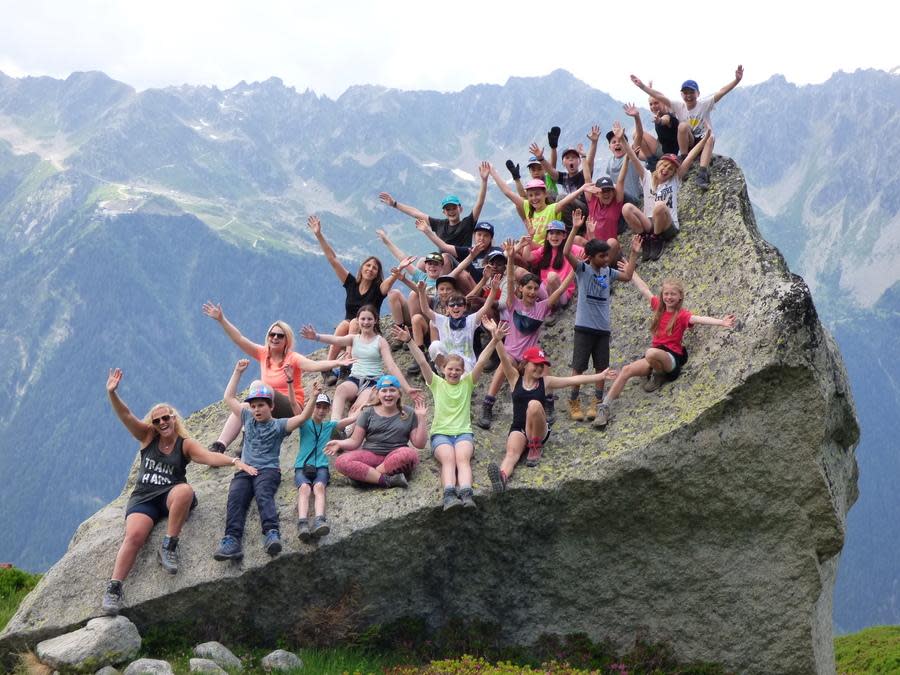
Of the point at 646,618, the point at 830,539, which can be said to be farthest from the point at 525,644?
the point at 830,539

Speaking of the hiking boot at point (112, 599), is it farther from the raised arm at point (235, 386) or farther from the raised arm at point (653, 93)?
the raised arm at point (653, 93)

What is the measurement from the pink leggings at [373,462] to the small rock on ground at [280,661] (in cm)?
277

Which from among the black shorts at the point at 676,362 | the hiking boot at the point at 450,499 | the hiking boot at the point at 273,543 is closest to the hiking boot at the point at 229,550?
the hiking boot at the point at 273,543

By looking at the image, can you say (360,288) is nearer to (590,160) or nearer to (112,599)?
(590,160)

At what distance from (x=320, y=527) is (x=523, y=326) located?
16.9 feet

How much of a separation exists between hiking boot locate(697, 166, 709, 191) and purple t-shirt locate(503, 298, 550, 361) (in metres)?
4.11

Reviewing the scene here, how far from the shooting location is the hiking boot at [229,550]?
41.8 feet

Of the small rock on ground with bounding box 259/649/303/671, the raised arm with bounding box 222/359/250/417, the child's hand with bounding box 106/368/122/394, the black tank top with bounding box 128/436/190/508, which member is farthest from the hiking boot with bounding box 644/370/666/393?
the child's hand with bounding box 106/368/122/394

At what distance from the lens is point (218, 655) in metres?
12.4

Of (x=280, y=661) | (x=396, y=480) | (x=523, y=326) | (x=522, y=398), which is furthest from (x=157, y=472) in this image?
(x=523, y=326)

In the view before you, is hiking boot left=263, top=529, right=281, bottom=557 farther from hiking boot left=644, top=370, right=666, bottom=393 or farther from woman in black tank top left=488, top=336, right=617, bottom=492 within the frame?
hiking boot left=644, top=370, right=666, bottom=393

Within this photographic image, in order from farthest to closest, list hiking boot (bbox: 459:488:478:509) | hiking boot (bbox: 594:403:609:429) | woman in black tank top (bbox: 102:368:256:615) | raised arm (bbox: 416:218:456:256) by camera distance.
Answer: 1. raised arm (bbox: 416:218:456:256)
2. hiking boot (bbox: 594:403:609:429)
3. hiking boot (bbox: 459:488:478:509)
4. woman in black tank top (bbox: 102:368:256:615)

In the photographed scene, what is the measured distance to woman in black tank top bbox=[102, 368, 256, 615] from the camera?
42.2 ft

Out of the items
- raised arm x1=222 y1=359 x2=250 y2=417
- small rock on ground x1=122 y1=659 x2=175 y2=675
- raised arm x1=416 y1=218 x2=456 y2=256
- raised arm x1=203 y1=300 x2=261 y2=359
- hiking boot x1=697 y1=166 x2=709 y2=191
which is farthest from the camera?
raised arm x1=416 y1=218 x2=456 y2=256
